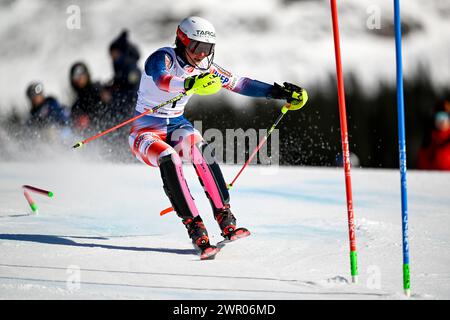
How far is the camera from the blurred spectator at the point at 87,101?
448 inches

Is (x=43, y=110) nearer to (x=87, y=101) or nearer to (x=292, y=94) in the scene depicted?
(x=87, y=101)

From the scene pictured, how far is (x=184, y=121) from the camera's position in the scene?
488 centimetres

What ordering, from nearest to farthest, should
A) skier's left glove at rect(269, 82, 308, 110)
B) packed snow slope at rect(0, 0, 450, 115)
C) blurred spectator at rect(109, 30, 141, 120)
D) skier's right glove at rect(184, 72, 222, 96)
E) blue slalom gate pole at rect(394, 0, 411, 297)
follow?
blue slalom gate pole at rect(394, 0, 411, 297) → skier's right glove at rect(184, 72, 222, 96) → skier's left glove at rect(269, 82, 308, 110) → blurred spectator at rect(109, 30, 141, 120) → packed snow slope at rect(0, 0, 450, 115)

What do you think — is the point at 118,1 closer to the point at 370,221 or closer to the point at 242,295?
the point at 370,221

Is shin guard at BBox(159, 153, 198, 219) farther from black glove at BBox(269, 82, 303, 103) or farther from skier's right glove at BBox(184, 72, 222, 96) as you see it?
black glove at BBox(269, 82, 303, 103)

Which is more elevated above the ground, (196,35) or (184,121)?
(196,35)

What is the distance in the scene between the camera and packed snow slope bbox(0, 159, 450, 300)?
3.50 m

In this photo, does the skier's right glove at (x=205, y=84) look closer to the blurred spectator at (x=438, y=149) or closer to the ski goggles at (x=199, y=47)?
the ski goggles at (x=199, y=47)

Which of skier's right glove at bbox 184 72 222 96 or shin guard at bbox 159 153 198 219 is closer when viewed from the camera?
skier's right glove at bbox 184 72 222 96

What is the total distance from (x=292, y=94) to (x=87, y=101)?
7755 millimetres

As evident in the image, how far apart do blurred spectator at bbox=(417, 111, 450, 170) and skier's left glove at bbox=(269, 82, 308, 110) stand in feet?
17.6

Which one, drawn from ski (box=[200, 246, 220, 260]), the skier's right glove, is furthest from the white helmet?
ski (box=[200, 246, 220, 260])

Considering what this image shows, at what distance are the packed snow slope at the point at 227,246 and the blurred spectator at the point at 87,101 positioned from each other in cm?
311

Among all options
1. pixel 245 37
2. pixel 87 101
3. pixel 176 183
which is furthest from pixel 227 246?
pixel 245 37
